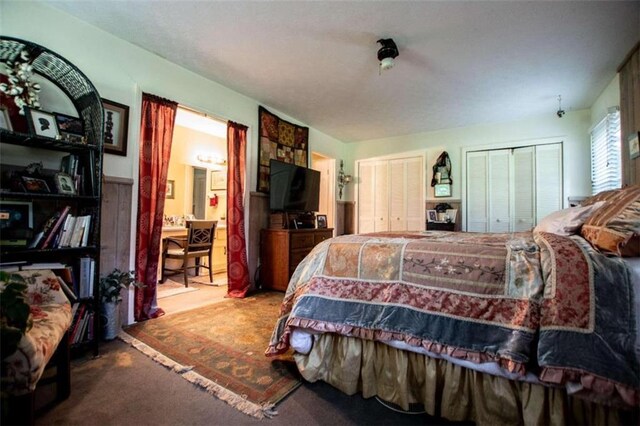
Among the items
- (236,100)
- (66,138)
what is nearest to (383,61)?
(236,100)

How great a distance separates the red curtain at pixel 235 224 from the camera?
3254 mm

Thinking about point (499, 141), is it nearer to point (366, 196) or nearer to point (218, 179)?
point (366, 196)

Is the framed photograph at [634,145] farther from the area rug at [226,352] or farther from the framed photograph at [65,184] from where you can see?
the framed photograph at [65,184]

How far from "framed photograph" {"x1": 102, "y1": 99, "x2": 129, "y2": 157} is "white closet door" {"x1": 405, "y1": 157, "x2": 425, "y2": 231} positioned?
4.16 metres

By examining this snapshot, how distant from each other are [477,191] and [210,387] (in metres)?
4.47

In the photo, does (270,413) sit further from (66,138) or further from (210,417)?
(66,138)

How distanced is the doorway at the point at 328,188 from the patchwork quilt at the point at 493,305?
3546 mm

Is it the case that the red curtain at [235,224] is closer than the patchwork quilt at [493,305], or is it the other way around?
the patchwork quilt at [493,305]

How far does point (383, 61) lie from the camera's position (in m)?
2.38

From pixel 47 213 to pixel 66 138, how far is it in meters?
0.56

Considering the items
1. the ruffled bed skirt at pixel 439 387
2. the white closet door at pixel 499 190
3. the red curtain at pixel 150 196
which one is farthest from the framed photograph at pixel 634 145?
the red curtain at pixel 150 196

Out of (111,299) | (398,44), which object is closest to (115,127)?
(111,299)

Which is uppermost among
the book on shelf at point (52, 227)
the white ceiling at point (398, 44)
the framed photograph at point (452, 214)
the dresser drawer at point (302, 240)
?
the white ceiling at point (398, 44)

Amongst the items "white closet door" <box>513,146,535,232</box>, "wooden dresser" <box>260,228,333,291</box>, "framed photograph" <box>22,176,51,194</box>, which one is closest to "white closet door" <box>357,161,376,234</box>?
"wooden dresser" <box>260,228,333,291</box>
